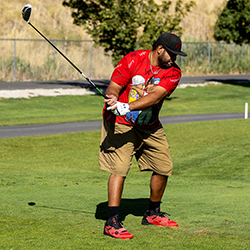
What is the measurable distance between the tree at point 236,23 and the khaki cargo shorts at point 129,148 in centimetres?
2815

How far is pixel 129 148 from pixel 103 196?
2.00 meters

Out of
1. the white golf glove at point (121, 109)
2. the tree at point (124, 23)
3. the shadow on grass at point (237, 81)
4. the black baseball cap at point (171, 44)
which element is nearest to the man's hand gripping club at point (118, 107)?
the white golf glove at point (121, 109)

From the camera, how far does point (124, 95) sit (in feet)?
16.0

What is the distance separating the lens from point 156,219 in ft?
16.8

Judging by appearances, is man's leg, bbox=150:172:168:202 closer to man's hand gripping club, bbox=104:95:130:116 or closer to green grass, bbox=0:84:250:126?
man's hand gripping club, bbox=104:95:130:116

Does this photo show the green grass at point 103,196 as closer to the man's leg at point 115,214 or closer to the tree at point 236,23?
the man's leg at point 115,214

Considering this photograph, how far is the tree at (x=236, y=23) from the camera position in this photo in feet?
104

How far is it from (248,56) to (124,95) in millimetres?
44320

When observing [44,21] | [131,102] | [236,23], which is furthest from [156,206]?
[44,21]

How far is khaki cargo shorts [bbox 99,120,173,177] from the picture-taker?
191 inches

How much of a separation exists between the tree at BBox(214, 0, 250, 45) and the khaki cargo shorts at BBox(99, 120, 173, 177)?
2815 cm

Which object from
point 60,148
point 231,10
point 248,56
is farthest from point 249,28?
point 60,148

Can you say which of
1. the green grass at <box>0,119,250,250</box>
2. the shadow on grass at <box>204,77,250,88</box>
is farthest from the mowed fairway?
the shadow on grass at <box>204,77,250,88</box>

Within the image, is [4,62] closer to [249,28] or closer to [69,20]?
[249,28]
